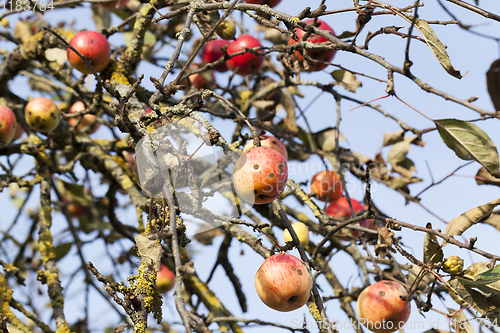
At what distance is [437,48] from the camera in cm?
123

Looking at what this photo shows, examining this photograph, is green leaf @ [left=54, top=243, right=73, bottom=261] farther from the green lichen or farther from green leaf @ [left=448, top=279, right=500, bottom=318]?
green leaf @ [left=448, top=279, right=500, bottom=318]

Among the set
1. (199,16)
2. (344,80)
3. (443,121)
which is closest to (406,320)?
(443,121)

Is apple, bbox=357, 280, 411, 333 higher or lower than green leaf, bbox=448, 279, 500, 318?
higher

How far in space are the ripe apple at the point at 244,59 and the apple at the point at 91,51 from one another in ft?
2.41

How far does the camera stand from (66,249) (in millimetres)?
3098

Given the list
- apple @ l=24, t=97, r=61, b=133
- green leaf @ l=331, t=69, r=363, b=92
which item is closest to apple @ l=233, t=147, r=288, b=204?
green leaf @ l=331, t=69, r=363, b=92

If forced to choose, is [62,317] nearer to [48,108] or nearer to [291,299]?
[291,299]

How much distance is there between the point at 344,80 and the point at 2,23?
93.1 inches

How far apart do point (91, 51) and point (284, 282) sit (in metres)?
1.64

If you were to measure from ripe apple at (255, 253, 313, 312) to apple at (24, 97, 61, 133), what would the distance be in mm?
1634

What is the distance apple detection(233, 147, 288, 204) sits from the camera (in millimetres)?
1380

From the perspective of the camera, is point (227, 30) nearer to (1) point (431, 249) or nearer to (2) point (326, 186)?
(2) point (326, 186)

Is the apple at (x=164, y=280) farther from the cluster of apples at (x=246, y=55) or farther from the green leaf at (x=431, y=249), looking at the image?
the green leaf at (x=431, y=249)

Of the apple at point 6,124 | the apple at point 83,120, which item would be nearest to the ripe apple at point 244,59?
the apple at point 83,120
